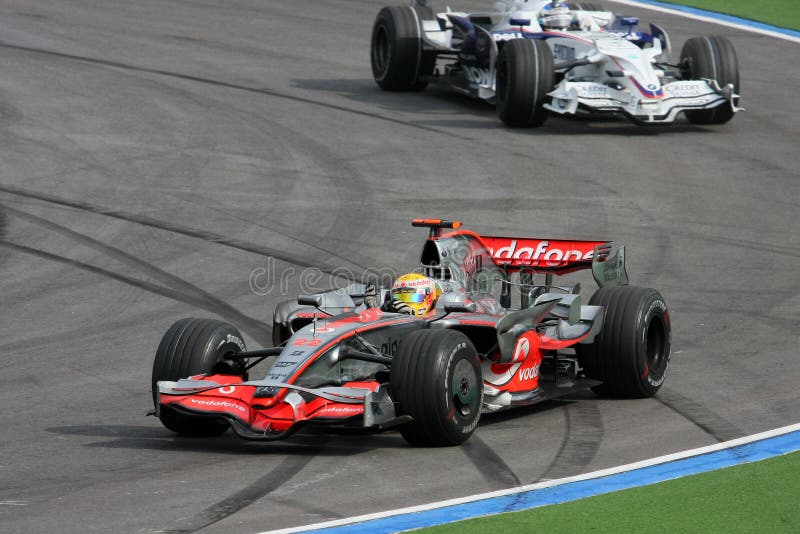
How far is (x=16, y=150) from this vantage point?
2109cm

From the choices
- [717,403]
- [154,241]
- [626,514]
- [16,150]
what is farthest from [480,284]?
[16,150]

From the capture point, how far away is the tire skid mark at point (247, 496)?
802cm

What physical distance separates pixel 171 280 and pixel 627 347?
20.5 feet

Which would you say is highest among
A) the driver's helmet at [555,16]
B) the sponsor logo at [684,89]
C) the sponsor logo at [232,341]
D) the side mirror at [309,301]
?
the driver's helmet at [555,16]

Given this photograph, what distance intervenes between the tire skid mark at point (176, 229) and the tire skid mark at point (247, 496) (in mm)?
6305

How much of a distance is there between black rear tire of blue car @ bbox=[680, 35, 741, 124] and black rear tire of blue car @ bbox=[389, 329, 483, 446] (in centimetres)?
1378

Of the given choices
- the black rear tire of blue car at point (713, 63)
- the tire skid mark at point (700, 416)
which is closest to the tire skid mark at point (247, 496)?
the tire skid mark at point (700, 416)

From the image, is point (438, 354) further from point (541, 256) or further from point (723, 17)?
point (723, 17)

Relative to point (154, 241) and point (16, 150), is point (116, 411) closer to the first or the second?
point (154, 241)

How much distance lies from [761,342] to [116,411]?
588 cm

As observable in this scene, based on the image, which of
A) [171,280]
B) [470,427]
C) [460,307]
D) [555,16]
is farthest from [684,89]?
[470,427]

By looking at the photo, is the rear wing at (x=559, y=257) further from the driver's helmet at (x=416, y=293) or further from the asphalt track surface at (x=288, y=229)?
the driver's helmet at (x=416, y=293)

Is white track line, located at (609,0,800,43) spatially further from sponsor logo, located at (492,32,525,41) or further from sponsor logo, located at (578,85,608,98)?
sponsor logo, located at (578,85,608,98)

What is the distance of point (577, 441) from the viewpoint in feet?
32.7
